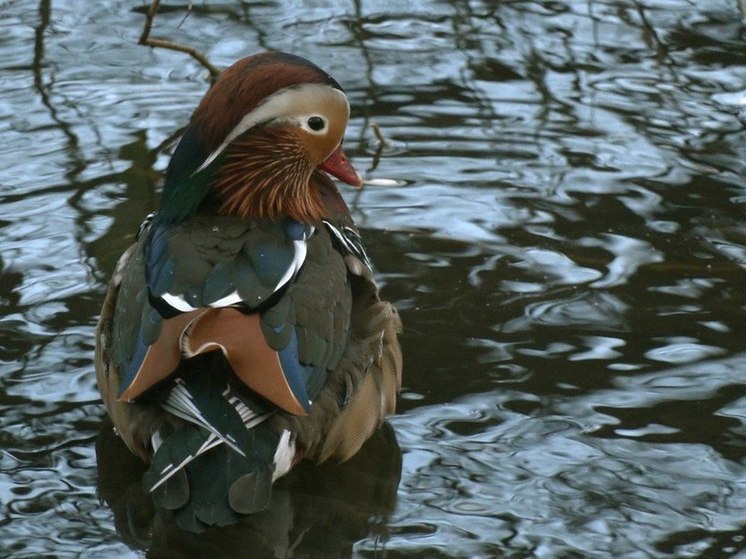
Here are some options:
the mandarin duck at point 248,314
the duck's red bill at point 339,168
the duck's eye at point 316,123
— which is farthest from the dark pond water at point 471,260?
the duck's eye at point 316,123

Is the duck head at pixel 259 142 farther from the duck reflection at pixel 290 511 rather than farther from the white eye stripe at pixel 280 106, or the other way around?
the duck reflection at pixel 290 511

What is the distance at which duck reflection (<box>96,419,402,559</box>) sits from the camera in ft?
14.2

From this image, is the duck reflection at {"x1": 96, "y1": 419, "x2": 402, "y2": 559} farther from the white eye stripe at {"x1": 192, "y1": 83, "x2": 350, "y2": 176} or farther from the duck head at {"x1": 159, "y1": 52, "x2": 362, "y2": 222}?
the white eye stripe at {"x1": 192, "y1": 83, "x2": 350, "y2": 176}

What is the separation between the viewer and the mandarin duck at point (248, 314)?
4043mm

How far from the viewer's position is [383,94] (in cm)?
798

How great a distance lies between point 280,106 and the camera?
483cm

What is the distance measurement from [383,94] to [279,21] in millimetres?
1333

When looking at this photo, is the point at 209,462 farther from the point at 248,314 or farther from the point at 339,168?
the point at 339,168

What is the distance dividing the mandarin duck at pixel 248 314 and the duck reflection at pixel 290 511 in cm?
12

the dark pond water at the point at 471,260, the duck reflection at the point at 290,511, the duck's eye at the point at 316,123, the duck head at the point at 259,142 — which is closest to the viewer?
the duck reflection at the point at 290,511

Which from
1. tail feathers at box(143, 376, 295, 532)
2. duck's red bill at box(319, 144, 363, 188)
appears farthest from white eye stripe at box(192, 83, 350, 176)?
tail feathers at box(143, 376, 295, 532)

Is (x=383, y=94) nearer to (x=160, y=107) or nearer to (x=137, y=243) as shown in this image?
(x=160, y=107)

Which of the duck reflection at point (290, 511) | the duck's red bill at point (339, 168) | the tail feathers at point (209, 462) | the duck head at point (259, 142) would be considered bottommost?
the duck reflection at point (290, 511)

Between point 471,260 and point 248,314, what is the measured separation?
2186mm
